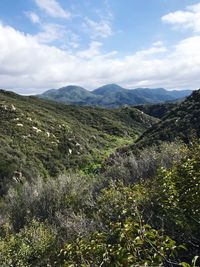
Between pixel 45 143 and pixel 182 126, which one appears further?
pixel 45 143

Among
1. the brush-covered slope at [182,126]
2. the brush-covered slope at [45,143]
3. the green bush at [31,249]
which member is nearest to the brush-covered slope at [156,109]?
the brush-covered slope at [45,143]

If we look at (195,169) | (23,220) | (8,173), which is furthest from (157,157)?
(8,173)

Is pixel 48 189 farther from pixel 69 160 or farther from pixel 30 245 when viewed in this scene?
pixel 69 160

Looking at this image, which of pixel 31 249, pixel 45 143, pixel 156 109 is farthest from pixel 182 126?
pixel 156 109

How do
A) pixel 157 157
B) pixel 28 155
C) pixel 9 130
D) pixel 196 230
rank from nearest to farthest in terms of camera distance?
1. pixel 196 230
2. pixel 157 157
3. pixel 28 155
4. pixel 9 130

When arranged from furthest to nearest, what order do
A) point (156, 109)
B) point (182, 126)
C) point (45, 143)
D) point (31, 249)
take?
point (156, 109) → point (45, 143) → point (182, 126) → point (31, 249)

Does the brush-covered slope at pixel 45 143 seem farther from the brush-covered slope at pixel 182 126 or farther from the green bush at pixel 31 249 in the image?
the green bush at pixel 31 249

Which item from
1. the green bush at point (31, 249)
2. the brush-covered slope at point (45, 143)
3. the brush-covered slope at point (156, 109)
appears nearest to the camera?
the green bush at point (31, 249)

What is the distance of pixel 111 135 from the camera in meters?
77.9

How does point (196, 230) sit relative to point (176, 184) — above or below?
below

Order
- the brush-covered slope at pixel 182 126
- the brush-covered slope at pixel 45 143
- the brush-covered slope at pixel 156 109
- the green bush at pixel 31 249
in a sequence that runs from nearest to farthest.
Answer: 1. the green bush at pixel 31 249
2. the brush-covered slope at pixel 182 126
3. the brush-covered slope at pixel 45 143
4. the brush-covered slope at pixel 156 109

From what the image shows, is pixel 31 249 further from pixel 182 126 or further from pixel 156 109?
pixel 156 109

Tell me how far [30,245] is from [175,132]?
1082 inches

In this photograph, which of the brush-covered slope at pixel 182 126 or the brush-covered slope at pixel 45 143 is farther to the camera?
the brush-covered slope at pixel 45 143
